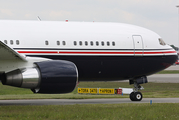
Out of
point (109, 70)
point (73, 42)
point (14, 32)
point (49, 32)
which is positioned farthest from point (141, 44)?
point (14, 32)

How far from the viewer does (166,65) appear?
20.4 metres

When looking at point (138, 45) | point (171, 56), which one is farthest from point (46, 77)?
point (171, 56)

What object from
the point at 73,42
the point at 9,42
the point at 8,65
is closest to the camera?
Answer: the point at 8,65

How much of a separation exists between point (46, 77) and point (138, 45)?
6813mm

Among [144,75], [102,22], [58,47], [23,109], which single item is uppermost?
Answer: [102,22]

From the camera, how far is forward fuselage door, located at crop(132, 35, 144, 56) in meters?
19.5

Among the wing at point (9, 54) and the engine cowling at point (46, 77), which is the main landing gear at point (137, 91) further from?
the wing at point (9, 54)

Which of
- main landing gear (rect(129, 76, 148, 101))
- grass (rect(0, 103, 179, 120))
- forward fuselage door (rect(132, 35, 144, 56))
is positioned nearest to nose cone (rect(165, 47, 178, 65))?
forward fuselage door (rect(132, 35, 144, 56))

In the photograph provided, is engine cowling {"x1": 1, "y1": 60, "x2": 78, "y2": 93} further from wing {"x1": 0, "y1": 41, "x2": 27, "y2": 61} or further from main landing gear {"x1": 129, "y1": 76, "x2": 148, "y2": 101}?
main landing gear {"x1": 129, "y1": 76, "x2": 148, "y2": 101}

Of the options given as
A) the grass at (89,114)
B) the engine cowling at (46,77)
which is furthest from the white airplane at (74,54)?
the grass at (89,114)

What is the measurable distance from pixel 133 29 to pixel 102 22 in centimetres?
191

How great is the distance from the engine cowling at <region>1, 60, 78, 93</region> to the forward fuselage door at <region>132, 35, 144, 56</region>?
206 inches

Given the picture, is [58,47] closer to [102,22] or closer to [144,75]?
[102,22]

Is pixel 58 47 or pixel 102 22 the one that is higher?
pixel 102 22
